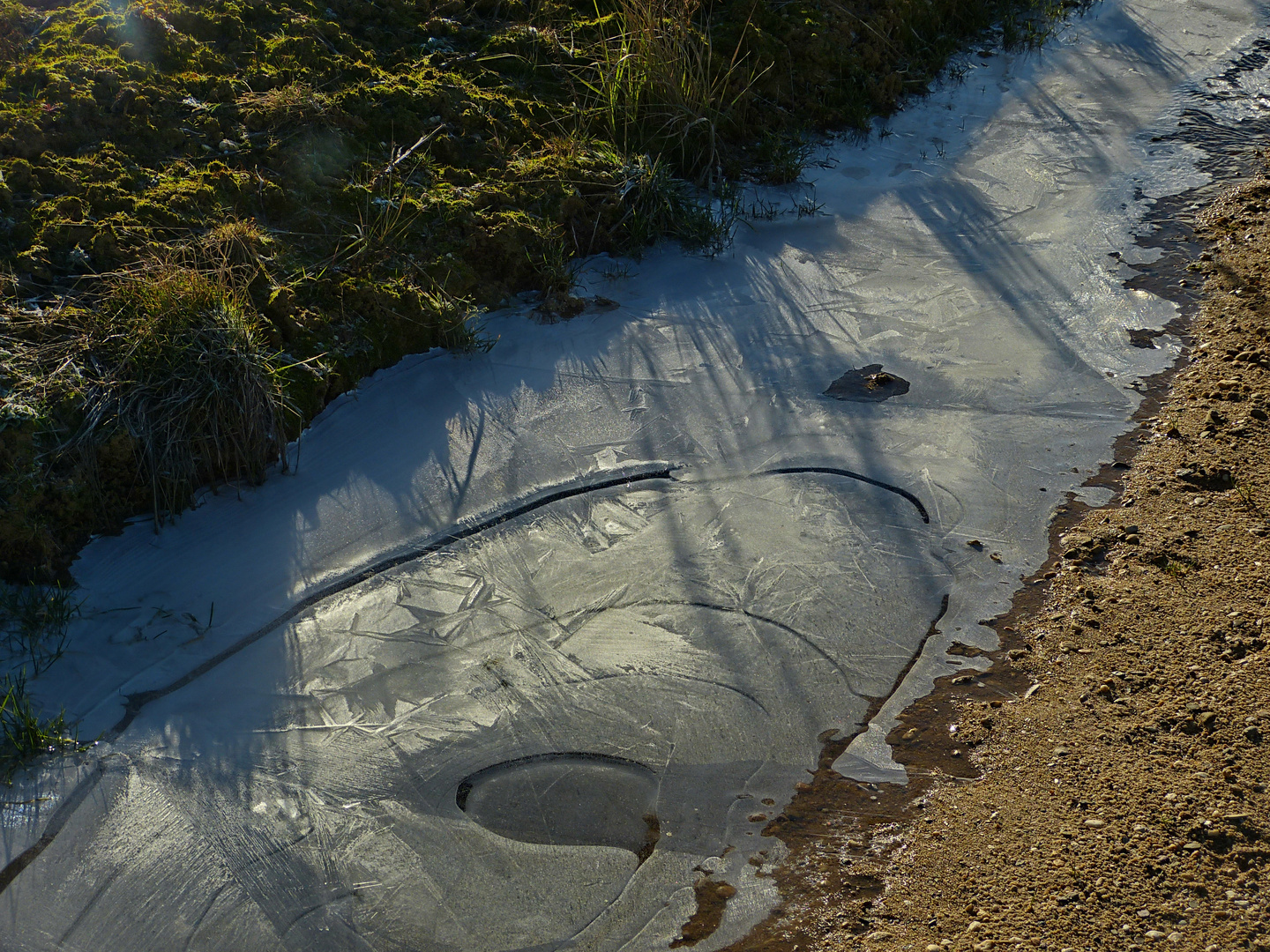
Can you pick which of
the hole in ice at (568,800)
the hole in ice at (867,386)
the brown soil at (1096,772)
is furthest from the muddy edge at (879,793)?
the hole in ice at (867,386)

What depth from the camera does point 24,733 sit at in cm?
259

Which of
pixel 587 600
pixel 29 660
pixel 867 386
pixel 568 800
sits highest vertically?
pixel 29 660

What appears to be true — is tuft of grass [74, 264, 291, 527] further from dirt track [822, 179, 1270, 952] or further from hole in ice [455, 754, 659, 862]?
dirt track [822, 179, 1270, 952]

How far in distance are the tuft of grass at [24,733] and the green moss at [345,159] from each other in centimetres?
48

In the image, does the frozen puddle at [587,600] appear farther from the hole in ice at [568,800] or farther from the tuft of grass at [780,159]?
the tuft of grass at [780,159]

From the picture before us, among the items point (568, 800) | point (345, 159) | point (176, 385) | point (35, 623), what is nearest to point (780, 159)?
point (345, 159)

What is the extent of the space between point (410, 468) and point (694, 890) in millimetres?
1808

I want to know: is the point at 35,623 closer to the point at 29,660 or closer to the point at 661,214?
the point at 29,660

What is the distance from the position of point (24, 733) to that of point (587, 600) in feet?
5.00

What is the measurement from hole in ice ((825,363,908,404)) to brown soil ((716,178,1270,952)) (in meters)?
0.83

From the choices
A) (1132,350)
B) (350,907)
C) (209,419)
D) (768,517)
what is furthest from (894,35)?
(350,907)

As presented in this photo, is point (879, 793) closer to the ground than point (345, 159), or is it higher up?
closer to the ground

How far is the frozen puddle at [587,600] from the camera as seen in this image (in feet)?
7.81

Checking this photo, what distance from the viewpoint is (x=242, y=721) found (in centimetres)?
272
